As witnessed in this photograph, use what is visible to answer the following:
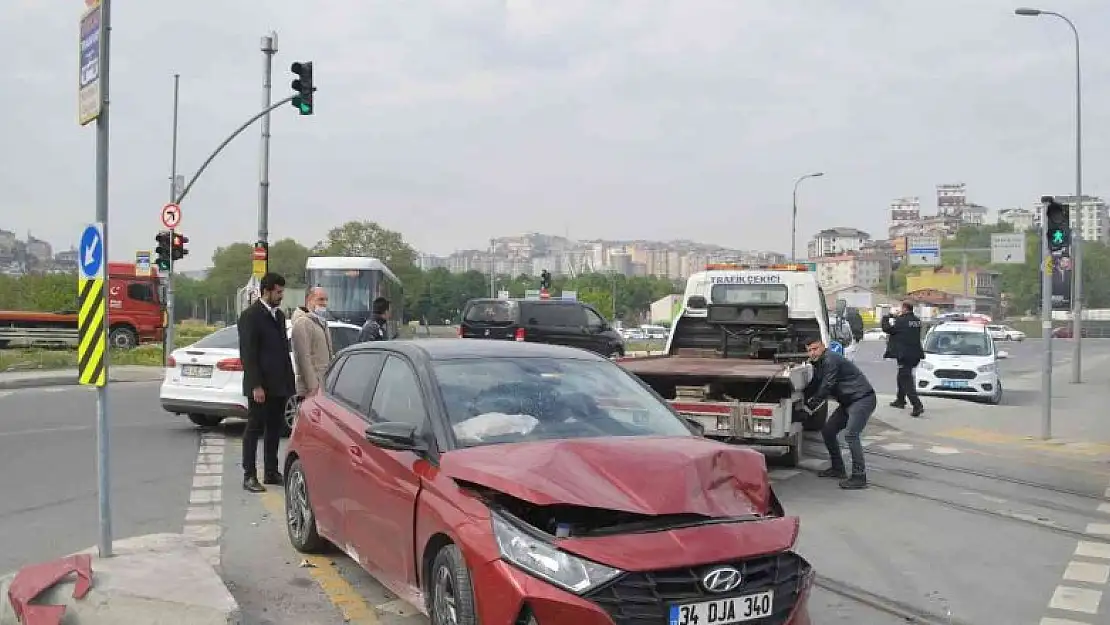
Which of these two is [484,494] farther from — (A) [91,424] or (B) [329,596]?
(A) [91,424]

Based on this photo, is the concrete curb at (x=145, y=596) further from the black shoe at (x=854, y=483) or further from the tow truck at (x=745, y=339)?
the black shoe at (x=854, y=483)

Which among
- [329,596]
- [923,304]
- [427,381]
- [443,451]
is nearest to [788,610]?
[443,451]

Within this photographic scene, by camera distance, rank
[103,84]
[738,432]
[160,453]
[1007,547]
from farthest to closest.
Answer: [160,453]
[738,432]
[1007,547]
[103,84]

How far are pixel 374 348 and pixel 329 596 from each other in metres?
1.52

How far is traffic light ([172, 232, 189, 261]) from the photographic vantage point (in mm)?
25344

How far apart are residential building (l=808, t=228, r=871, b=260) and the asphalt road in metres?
173

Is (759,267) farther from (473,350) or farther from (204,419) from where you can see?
(473,350)

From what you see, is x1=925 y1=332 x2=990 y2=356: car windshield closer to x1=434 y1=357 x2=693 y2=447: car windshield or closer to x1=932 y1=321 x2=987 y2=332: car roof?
x1=932 y1=321 x2=987 y2=332: car roof

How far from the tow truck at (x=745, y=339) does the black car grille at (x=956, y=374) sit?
8807 mm

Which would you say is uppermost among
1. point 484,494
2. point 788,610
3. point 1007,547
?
point 484,494

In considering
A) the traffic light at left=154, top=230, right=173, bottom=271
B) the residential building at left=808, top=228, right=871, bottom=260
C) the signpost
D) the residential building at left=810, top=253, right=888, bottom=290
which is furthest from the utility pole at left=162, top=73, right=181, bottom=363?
the residential building at left=808, top=228, right=871, bottom=260

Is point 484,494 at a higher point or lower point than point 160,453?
higher

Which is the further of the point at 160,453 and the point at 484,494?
the point at 160,453

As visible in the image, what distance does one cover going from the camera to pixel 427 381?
5.22 m
